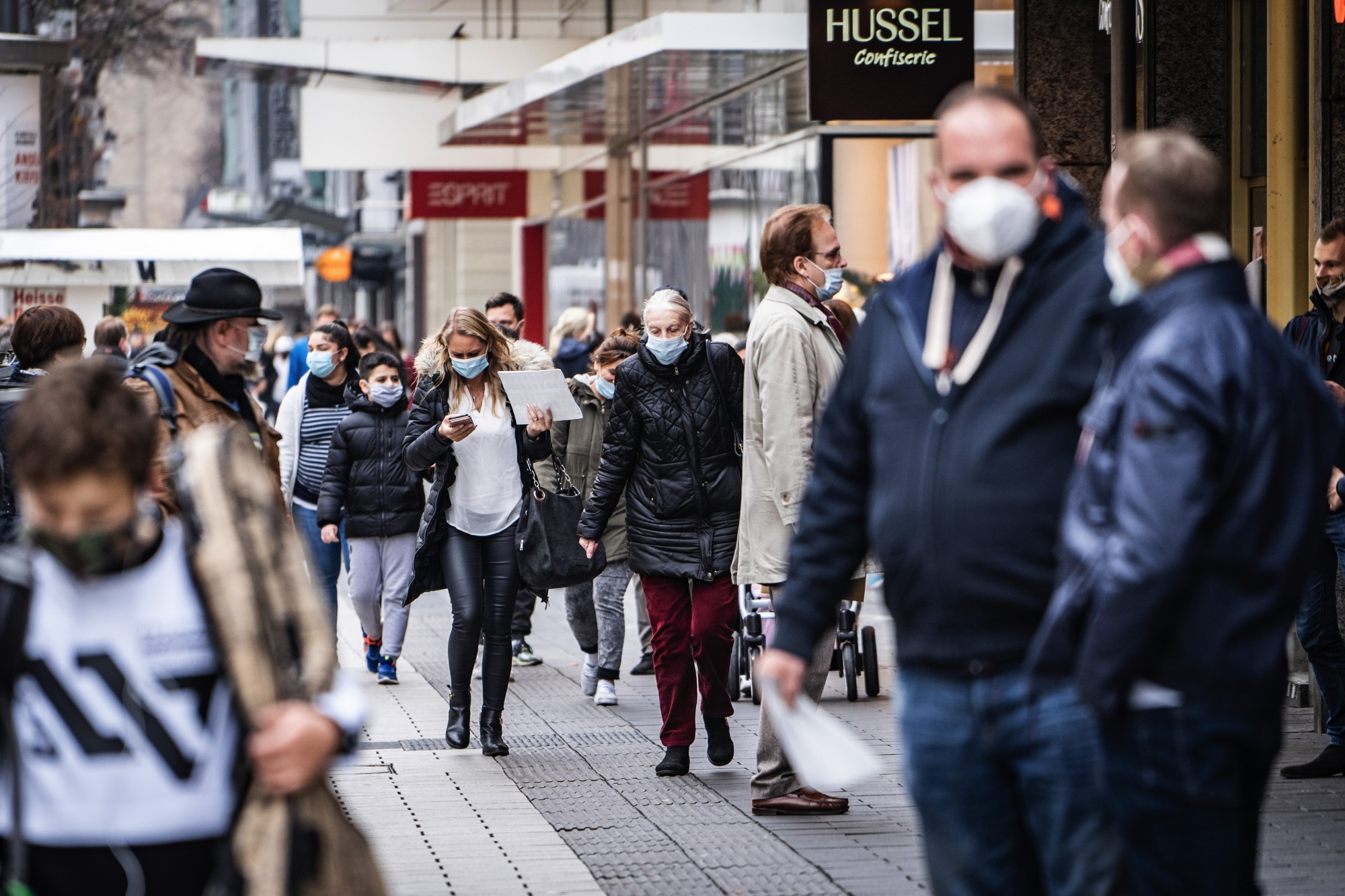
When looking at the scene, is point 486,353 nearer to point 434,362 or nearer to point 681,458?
point 434,362

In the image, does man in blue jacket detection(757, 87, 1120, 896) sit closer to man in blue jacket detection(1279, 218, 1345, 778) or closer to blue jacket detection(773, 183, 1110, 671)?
blue jacket detection(773, 183, 1110, 671)

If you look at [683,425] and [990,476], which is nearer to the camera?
[990,476]

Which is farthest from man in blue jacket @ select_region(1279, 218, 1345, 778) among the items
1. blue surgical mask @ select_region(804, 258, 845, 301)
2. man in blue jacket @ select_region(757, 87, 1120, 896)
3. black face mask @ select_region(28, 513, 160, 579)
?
black face mask @ select_region(28, 513, 160, 579)

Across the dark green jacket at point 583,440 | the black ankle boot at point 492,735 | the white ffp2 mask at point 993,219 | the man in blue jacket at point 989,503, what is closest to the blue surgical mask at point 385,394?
the dark green jacket at point 583,440

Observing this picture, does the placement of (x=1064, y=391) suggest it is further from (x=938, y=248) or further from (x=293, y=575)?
(x=293, y=575)

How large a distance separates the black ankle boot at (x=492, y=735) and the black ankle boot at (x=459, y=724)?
0.13 meters

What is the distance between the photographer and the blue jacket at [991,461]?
3150 millimetres

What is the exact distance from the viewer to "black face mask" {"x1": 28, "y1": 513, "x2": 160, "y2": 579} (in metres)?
2.66

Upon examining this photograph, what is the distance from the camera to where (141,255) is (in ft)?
59.8

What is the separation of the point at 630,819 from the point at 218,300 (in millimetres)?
2511

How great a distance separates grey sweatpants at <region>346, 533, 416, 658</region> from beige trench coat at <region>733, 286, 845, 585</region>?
146 inches

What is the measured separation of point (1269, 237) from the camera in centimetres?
893

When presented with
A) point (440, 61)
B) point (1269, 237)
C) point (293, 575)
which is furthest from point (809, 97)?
point (440, 61)

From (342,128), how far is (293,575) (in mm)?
22529
